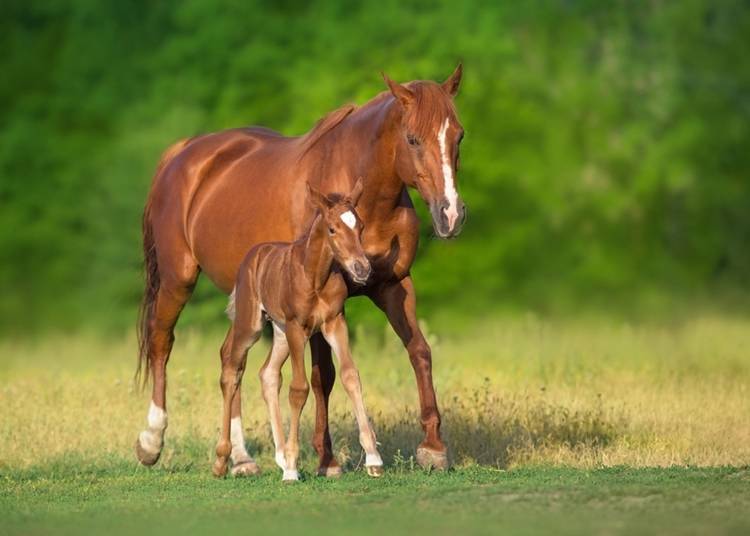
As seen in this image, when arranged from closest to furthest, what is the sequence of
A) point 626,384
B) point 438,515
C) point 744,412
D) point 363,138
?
1. point 438,515
2. point 363,138
3. point 744,412
4. point 626,384

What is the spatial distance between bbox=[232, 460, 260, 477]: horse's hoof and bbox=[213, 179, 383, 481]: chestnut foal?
2.26 feet

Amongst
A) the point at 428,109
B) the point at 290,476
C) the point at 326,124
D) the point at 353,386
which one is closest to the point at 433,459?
the point at 353,386

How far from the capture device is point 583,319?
2273 centimetres

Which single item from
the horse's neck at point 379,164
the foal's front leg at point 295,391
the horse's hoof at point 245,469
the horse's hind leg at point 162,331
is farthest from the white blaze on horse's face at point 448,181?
the horse's hind leg at point 162,331

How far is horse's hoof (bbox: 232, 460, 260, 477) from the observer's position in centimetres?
1141

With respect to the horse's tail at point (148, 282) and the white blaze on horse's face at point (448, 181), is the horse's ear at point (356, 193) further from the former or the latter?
the horse's tail at point (148, 282)

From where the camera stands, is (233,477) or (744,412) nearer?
(233,477)

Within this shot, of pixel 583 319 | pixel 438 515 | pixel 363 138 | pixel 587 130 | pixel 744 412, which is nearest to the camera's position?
pixel 438 515

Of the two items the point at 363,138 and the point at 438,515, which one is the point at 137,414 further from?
the point at 438,515

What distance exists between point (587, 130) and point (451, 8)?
354 cm

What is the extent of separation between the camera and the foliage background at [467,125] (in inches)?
1002

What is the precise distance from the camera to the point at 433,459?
10.6m

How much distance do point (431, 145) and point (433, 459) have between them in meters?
2.05

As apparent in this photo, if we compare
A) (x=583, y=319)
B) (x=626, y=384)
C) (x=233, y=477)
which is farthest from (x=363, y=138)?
(x=583, y=319)
